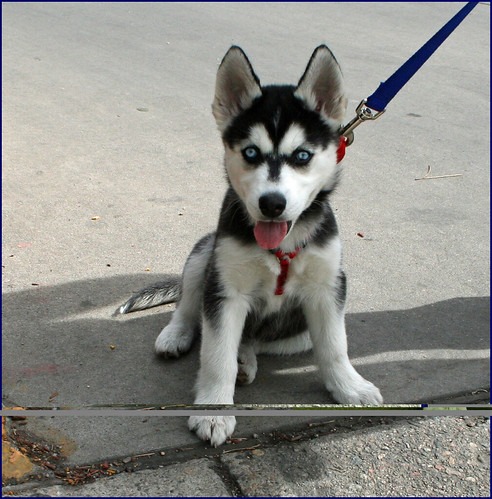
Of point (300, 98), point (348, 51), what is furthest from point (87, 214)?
point (348, 51)

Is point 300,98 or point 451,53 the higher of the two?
point 300,98

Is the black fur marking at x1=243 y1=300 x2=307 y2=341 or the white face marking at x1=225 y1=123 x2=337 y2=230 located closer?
the white face marking at x1=225 y1=123 x2=337 y2=230

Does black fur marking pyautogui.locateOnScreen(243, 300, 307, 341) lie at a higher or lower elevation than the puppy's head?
lower

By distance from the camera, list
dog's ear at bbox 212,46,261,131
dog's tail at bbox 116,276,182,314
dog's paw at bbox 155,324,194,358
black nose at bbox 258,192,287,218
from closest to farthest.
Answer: black nose at bbox 258,192,287,218, dog's ear at bbox 212,46,261,131, dog's paw at bbox 155,324,194,358, dog's tail at bbox 116,276,182,314

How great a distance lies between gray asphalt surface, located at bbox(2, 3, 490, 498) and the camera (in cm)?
366

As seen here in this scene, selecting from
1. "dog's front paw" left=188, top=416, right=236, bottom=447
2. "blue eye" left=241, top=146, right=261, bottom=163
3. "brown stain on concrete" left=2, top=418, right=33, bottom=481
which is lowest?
"brown stain on concrete" left=2, top=418, right=33, bottom=481

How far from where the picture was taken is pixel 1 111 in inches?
290

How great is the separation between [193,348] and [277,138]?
130cm

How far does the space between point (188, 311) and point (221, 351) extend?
25.7 inches

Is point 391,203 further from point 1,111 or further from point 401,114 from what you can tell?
point 1,111

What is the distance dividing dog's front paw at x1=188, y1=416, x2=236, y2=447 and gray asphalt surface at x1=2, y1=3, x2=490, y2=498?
0.29 feet

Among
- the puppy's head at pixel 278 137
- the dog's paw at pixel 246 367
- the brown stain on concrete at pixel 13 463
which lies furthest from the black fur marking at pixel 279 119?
the brown stain on concrete at pixel 13 463

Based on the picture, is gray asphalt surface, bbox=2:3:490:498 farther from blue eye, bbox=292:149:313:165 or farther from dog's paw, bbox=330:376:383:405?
blue eye, bbox=292:149:313:165

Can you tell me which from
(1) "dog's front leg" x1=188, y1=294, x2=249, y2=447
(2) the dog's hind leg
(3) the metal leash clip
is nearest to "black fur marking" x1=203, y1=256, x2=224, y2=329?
(1) "dog's front leg" x1=188, y1=294, x2=249, y2=447
